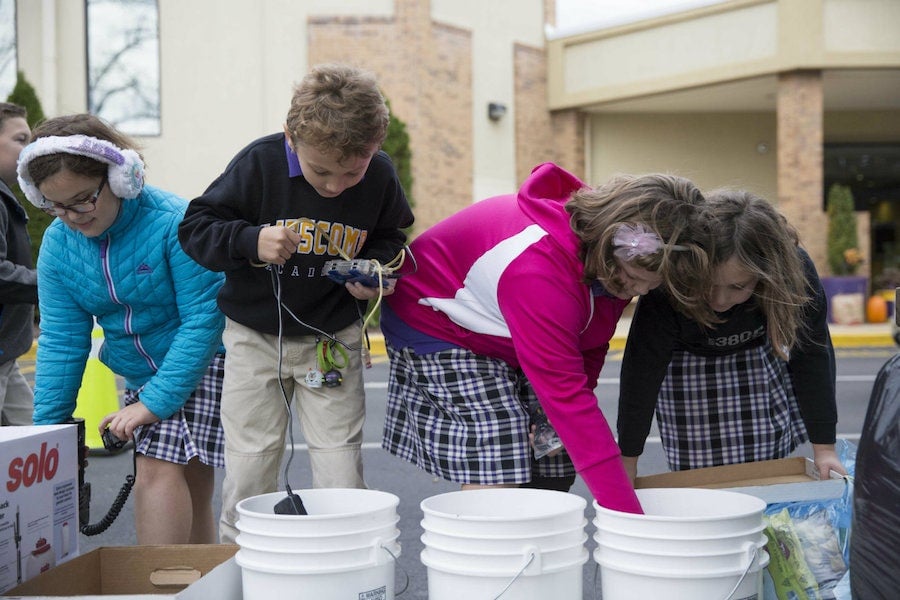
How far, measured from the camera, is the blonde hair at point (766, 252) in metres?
2.58

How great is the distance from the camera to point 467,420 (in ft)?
9.27

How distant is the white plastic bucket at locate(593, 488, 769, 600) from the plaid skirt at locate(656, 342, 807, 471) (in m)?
1.06

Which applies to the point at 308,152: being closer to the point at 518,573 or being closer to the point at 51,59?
the point at 518,573

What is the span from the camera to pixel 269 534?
2.12m

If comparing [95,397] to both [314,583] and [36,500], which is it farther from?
[314,583]

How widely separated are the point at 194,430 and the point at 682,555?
1696 mm

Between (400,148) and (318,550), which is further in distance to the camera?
(400,148)

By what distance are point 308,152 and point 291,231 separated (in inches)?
8.9

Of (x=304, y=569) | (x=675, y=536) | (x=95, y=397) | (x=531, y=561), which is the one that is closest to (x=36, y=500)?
(x=304, y=569)

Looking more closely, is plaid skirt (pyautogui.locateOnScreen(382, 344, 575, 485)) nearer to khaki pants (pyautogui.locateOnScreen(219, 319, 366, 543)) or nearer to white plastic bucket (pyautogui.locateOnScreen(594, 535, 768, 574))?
khaki pants (pyautogui.locateOnScreen(219, 319, 366, 543))

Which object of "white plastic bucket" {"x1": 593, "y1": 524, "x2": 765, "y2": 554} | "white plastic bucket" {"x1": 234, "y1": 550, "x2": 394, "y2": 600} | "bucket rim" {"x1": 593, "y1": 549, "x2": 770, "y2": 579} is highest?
"white plastic bucket" {"x1": 593, "y1": 524, "x2": 765, "y2": 554}

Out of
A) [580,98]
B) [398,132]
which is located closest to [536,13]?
[580,98]

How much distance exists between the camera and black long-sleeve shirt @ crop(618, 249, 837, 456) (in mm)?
2924

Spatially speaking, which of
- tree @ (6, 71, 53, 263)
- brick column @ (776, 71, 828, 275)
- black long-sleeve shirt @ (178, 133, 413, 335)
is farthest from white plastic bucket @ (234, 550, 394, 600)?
brick column @ (776, 71, 828, 275)
